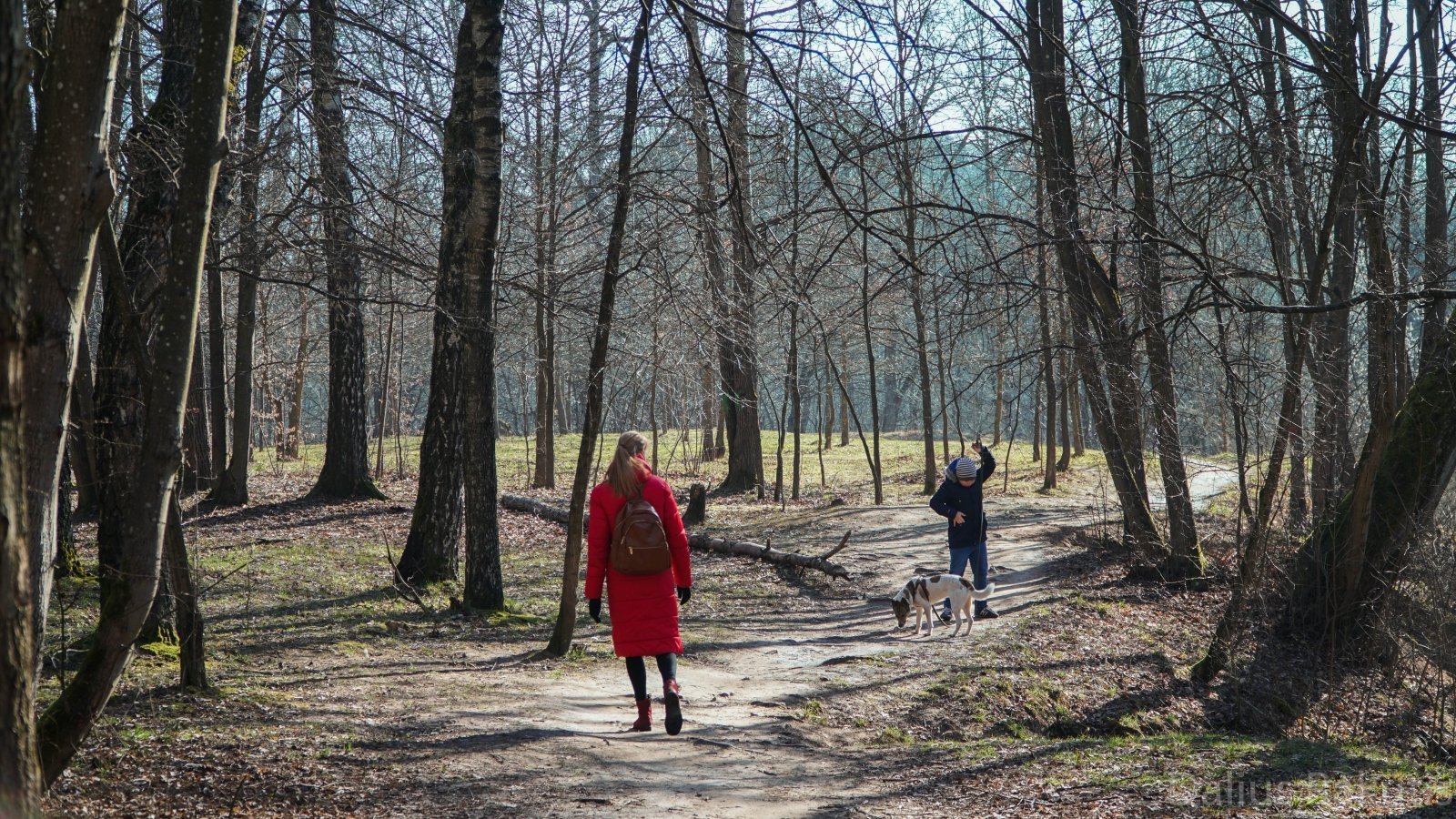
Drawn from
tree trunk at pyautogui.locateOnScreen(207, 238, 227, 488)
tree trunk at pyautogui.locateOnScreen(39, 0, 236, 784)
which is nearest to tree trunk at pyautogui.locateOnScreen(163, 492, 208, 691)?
tree trunk at pyautogui.locateOnScreen(39, 0, 236, 784)

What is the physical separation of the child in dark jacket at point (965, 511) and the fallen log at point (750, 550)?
216cm

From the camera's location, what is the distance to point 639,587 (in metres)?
6.48

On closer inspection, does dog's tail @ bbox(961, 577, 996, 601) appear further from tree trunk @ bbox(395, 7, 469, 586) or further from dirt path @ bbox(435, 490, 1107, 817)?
tree trunk @ bbox(395, 7, 469, 586)

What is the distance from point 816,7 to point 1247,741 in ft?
19.5

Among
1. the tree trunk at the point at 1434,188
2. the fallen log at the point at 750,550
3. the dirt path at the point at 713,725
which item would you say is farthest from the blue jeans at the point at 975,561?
the tree trunk at the point at 1434,188

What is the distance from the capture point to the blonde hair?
21.3ft

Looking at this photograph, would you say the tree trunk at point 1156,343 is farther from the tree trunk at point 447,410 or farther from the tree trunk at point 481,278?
the tree trunk at point 447,410

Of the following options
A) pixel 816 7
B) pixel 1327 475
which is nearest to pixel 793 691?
pixel 816 7

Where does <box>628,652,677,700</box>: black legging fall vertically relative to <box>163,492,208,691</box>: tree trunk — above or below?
below

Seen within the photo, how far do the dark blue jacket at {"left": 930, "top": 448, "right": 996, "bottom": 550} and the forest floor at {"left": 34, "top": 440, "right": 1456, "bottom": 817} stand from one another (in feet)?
3.53

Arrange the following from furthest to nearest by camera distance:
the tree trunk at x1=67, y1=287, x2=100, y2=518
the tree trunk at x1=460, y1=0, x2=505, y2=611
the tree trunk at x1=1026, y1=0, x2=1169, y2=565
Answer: the tree trunk at x1=1026, y1=0, x2=1169, y2=565, the tree trunk at x1=460, y1=0, x2=505, y2=611, the tree trunk at x1=67, y1=287, x2=100, y2=518

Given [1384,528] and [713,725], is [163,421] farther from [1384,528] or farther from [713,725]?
→ [1384,528]

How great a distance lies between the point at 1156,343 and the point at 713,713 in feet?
25.1

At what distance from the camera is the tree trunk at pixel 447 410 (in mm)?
9633
